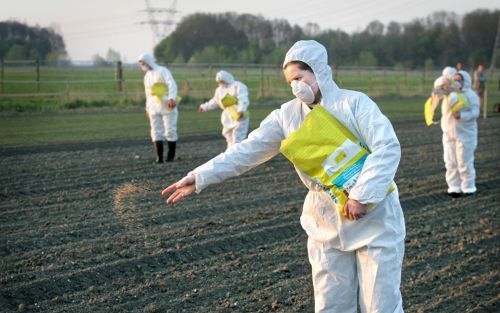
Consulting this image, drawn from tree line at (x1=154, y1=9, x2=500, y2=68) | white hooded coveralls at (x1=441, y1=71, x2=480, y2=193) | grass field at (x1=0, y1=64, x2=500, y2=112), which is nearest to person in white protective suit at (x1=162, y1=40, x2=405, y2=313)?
white hooded coveralls at (x1=441, y1=71, x2=480, y2=193)

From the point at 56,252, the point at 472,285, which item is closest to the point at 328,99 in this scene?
the point at 472,285

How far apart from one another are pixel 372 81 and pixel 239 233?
38.5 metres

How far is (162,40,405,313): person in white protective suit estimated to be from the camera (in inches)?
158

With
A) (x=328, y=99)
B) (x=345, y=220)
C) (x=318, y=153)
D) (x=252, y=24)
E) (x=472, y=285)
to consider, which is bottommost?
(x=472, y=285)

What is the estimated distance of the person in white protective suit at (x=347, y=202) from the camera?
4.02 meters

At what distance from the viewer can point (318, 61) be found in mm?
4207

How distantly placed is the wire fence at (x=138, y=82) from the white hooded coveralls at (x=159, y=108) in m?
15.8

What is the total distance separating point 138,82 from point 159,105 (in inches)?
813

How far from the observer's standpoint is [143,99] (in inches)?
1226

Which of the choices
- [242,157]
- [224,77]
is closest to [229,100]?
[224,77]

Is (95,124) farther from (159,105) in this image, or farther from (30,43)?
(30,43)

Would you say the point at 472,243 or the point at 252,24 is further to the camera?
the point at 252,24

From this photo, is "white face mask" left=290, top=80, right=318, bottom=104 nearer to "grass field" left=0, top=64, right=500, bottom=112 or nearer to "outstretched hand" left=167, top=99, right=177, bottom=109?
"outstretched hand" left=167, top=99, right=177, bottom=109

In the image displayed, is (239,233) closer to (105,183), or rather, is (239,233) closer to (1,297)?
(1,297)
